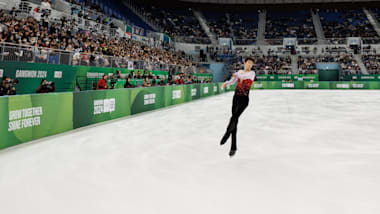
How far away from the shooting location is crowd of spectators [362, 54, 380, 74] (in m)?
40.3

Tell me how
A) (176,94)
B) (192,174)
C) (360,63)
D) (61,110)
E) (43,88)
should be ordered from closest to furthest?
(192,174) < (61,110) < (43,88) < (176,94) < (360,63)

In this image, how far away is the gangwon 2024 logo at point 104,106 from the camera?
10.0 meters

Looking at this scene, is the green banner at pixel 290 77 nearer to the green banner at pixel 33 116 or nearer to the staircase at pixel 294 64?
the staircase at pixel 294 64

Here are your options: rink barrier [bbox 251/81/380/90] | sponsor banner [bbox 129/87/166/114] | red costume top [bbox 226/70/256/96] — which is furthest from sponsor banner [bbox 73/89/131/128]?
rink barrier [bbox 251/81/380/90]

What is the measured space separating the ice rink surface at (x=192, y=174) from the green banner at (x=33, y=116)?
0.30 m

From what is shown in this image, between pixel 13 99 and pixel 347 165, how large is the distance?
22.9ft

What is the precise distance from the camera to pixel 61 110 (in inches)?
327

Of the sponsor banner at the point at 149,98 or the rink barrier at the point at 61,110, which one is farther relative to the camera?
the sponsor banner at the point at 149,98

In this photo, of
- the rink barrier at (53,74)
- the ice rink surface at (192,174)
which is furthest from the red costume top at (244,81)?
the rink barrier at (53,74)

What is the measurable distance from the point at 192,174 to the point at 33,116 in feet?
15.5

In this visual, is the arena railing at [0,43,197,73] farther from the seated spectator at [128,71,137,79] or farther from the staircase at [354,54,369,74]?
the staircase at [354,54,369,74]

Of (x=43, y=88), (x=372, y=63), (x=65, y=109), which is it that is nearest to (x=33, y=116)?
(x=65, y=109)

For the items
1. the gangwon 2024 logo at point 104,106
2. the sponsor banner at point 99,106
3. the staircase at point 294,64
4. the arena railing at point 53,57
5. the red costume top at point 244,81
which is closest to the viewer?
the red costume top at point 244,81

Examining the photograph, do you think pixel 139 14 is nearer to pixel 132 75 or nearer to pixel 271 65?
pixel 271 65
